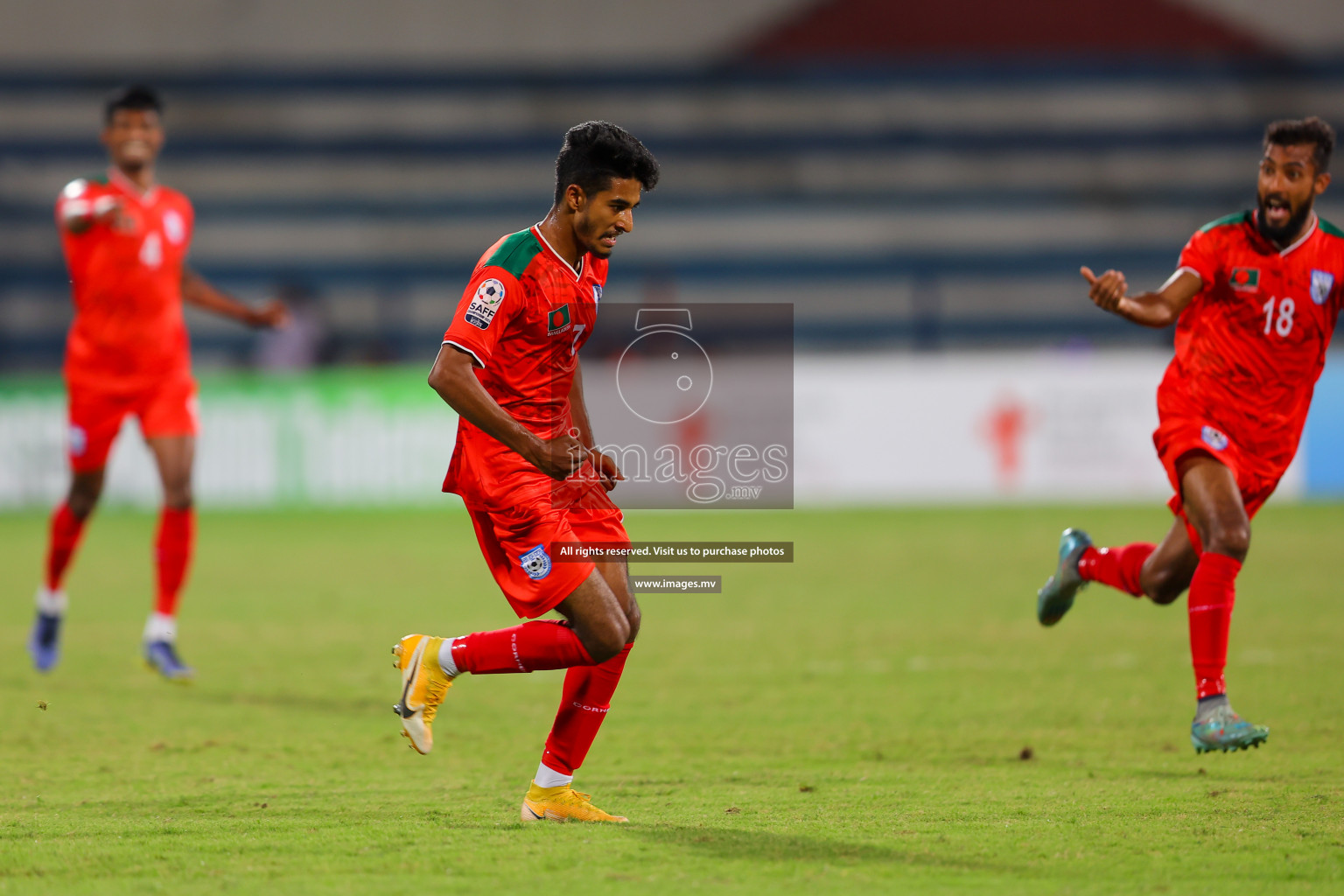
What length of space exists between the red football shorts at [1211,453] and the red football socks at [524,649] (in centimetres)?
234

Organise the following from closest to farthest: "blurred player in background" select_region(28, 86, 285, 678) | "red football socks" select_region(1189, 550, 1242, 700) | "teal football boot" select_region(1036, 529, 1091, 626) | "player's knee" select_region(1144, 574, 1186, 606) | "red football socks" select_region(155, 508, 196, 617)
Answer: "red football socks" select_region(1189, 550, 1242, 700)
"player's knee" select_region(1144, 574, 1186, 606)
"teal football boot" select_region(1036, 529, 1091, 626)
"red football socks" select_region(155, 508, 196, 617)
"blurred player in background" select_region(28, 86, 285, 678)

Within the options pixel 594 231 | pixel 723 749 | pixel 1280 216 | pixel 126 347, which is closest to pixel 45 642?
pixel 126 347

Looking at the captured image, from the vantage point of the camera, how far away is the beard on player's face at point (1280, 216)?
17.3ft

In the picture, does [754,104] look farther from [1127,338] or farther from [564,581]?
[564,581]

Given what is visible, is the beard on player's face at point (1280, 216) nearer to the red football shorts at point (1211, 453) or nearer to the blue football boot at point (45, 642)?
the red football shorts at point (1211, 453)

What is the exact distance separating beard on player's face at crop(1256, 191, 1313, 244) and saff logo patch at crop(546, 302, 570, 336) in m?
2.63

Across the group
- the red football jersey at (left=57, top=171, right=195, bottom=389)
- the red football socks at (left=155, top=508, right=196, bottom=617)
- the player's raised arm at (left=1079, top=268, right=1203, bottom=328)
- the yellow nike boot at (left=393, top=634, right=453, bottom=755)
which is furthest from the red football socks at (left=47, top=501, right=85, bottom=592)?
the player's raised arm at (left=1079, top=268, right=1203, bottom=328)

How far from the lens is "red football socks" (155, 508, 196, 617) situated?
23.0ft

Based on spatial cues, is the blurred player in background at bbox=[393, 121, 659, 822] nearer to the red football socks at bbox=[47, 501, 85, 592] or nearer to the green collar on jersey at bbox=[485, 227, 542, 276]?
the green collar on jersey at bbox=[485, 227, 542, 276]

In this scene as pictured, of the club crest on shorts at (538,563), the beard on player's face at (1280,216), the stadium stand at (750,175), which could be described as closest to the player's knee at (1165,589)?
the beard on player's face at (1280,216)

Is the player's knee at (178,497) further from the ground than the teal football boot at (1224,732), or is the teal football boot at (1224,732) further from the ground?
the player's knee at (178,497)

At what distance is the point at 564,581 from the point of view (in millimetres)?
4172

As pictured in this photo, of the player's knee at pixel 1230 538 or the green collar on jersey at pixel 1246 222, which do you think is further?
the green collar on jersey at pixel 1246 222

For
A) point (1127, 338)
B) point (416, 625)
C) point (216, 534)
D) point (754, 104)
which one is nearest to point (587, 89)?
point (754, 104)
